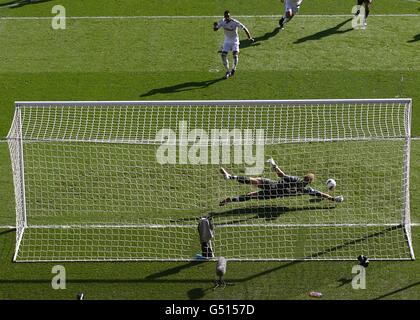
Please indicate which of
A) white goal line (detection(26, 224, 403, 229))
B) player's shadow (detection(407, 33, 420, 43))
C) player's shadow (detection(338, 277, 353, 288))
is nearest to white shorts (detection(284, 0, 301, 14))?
player's shadow (detection(407, 33, 420, 43))

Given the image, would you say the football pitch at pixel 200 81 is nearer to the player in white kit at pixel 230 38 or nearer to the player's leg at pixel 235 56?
the player's leg at pixel 235 56

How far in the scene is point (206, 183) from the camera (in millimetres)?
20547

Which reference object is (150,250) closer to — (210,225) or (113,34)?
(210,225)

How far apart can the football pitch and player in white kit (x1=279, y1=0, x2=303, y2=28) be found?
315mm

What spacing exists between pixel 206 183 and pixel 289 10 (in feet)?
33.4

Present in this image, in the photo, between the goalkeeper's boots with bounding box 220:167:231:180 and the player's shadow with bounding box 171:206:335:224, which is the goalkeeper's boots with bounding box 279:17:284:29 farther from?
the player's shadow with bounding box 171:206:335:224

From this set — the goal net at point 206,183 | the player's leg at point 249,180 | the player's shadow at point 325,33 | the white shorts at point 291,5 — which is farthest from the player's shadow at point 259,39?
the player's leg at point 249,180

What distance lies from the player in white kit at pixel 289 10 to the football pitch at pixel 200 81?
315mm

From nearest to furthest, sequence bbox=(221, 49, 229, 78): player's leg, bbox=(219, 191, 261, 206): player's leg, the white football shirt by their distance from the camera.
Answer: bbox=(219, 191, 261, 206): player's leg
the white football shirt
bbox=(221, 49, 229, 78): player's leg

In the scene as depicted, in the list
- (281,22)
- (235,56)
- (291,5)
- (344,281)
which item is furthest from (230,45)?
(344,281)

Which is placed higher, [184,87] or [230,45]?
[230,45]

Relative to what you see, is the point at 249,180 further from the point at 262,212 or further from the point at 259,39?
the point at 259,39

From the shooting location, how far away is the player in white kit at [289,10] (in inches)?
1141

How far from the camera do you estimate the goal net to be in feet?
60.8
